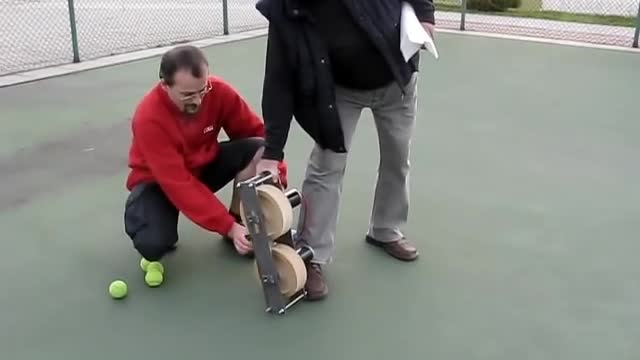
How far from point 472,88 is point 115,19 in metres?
6.04

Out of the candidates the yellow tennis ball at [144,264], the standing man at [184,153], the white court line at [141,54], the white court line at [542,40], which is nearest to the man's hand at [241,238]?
the standing man at [184,153]

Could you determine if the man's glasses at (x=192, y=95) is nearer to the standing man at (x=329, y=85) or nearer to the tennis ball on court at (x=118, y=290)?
the standing man at (x=329, y=85)

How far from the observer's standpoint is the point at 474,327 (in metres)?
2.24

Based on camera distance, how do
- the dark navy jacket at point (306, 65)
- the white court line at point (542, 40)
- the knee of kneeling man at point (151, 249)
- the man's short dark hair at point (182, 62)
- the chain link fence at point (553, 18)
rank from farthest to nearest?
the chain link fence at point (553, 18), the white court line at point (542, 40), the knee of kneeling man at point (151, 249), the man's short dark hair at point (182, 62), the dark navy jacket at point (306, 65)

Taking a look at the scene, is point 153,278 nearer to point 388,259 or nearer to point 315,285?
point 315,285

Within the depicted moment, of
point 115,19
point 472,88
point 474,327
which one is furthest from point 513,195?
point 115,19

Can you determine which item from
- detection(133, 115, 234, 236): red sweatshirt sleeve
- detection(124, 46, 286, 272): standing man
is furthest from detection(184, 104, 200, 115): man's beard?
detection(133, 115, 234, 236): red sweatshirt sleeve

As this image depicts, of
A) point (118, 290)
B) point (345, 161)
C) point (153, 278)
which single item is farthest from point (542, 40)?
point (118, 290)

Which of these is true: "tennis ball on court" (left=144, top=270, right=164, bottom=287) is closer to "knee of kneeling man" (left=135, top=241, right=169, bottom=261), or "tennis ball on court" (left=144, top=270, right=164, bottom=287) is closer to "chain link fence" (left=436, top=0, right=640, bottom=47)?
"knee of kneeling man" (left=135, top=241, right=169, bottom=261)

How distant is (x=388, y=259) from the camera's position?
2.69m

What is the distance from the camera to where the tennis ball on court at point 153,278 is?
2.48 metres

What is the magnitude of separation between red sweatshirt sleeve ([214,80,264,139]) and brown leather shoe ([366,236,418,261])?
0.66 meters

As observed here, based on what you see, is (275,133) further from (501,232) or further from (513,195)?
(513,195)

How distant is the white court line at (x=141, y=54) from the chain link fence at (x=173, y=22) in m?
0.20
